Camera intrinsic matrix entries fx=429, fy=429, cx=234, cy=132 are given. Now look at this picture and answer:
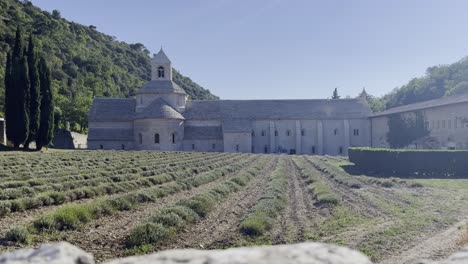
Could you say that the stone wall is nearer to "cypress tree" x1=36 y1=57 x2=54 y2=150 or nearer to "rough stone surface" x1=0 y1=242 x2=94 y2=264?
"cypress tree" x1=36 y1=57 x2=54 y2=150

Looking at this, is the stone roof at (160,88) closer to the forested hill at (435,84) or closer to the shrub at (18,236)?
the shrub at (18,236)

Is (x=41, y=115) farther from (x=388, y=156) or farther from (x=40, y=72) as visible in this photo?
(x=388, y=156)

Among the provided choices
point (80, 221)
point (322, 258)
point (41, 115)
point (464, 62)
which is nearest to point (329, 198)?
point (80, 221)

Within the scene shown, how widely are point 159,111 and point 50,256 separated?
189ft

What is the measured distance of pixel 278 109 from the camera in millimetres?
67188

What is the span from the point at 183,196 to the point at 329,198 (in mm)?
5634

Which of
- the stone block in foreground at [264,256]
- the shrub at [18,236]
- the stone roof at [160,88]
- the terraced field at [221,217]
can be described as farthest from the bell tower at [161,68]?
the stone block in foreground at [264,256]

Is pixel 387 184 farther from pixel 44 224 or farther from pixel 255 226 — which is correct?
pixel 44 224

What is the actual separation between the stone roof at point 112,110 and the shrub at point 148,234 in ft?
178

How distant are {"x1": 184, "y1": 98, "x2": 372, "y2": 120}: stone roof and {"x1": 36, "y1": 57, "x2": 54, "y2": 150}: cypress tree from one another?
21.3 meters

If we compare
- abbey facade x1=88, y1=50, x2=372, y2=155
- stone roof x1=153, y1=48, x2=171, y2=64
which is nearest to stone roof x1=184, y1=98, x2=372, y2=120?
abbey facade x1=88, y1=50, x2=372, y2=155

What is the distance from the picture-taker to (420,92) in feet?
314

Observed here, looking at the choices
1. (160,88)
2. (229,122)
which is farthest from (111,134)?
(229,122)

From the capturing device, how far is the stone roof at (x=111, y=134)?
2409 inches
